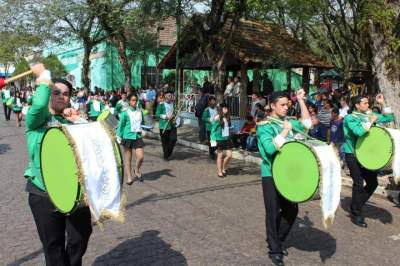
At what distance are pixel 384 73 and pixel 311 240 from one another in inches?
177

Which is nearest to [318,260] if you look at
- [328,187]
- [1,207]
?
[328,187]

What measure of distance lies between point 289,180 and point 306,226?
2.14 m

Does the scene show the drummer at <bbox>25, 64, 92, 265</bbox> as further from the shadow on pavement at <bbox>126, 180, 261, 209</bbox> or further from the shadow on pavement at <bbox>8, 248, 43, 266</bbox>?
the shadow on pavement at <bbox>126, 180, 261, 209</bbox>

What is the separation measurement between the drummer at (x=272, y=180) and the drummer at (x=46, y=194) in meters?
1.98

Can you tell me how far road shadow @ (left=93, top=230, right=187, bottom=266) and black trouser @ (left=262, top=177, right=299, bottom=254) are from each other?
97 centimetres

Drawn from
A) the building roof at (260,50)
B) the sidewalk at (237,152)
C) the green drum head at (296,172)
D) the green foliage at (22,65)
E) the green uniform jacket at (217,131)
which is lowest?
the sidewalk at (237,152)

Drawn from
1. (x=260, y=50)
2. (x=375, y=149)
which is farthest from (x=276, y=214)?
(x=260, y=50)

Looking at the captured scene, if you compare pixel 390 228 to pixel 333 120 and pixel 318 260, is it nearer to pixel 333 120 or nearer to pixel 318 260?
pixel 318 260

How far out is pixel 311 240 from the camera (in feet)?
19.6

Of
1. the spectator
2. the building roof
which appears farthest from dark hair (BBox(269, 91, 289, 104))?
the building roof

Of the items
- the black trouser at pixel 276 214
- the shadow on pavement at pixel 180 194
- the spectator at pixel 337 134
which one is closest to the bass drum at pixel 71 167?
the black trouser at pixel 276 214

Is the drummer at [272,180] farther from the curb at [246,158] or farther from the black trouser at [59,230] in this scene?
the curb at [246,158]

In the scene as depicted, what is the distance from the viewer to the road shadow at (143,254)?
511 cm

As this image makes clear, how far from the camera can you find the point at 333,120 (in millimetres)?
11383
